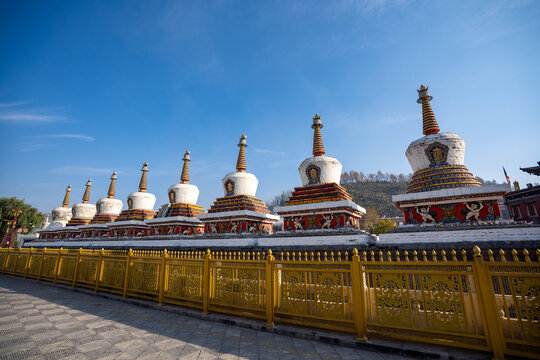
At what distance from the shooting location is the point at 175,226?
2167cm

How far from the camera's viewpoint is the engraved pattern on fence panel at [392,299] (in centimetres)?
474

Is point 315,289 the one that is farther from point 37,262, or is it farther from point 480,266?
point 37,262

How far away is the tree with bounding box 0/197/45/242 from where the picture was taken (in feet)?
124

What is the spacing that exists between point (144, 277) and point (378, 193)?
95.8m

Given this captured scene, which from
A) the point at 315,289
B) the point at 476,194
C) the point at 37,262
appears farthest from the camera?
the point at 37,262

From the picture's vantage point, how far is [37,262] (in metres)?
13.1

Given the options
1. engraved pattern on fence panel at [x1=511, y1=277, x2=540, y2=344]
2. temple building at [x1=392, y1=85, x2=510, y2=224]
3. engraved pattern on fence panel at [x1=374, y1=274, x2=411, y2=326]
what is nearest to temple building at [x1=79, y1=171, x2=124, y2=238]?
temple building at [x1=392, y1=85, x2=510, y2=224]

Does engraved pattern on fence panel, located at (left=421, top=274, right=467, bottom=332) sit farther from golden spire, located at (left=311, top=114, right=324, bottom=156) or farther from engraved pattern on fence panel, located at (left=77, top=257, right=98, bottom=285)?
golden spire, located at (left=311, top=114, right=324, bottom=156)

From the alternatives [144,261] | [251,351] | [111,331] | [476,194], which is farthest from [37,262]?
[476,194]

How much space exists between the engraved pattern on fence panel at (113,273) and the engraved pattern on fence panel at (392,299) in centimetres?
844

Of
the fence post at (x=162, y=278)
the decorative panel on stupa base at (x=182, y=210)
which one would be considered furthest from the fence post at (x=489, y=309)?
the decorative panel on stupa base at (x=182, y=210)

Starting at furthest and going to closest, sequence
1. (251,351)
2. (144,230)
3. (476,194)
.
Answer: (144,230)
(476,194)
(251,351)

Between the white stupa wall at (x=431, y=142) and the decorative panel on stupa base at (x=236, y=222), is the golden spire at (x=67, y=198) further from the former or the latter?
the white stupa wall at (x=431, y=142)

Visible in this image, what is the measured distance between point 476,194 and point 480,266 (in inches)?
320
